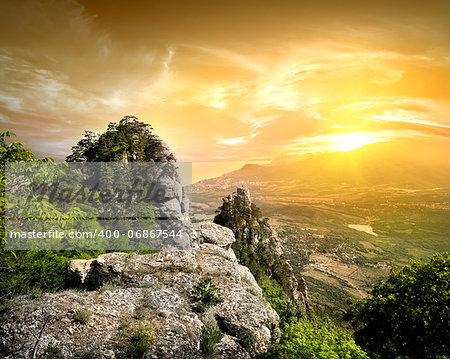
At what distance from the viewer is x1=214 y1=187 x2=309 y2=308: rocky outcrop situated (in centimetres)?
4447

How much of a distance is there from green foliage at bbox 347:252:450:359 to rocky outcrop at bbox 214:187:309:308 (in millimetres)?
26351

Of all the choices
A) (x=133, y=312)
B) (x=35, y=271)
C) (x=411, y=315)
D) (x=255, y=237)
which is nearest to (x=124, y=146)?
(x=35, y=271)

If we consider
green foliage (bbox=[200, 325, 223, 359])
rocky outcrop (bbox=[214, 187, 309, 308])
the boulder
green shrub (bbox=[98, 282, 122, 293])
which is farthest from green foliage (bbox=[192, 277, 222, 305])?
rocky outcrop (bbox=[214, 187, 309, 308])

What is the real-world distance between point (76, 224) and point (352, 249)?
214m

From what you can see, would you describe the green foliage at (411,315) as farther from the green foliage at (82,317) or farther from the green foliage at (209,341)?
the green foliage at (82,317)

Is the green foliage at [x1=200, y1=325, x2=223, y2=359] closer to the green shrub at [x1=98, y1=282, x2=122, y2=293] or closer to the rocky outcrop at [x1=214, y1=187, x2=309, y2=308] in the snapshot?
the green shrub at [x1=98, y1=282, x2=122, y2=293]

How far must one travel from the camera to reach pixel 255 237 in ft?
159

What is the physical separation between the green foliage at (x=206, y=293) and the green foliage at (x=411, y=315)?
10548 mm

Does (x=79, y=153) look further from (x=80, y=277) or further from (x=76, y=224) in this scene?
(x=80, y=277)

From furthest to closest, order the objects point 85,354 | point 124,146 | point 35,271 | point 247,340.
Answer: point 124,146, point 35,271, point 247,340, point 85,354

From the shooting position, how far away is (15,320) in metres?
8.05

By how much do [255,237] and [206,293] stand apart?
37715 mm

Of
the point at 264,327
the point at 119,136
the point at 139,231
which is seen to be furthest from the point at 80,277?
the point at 119,136

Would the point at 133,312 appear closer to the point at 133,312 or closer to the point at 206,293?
the point at 133,312
